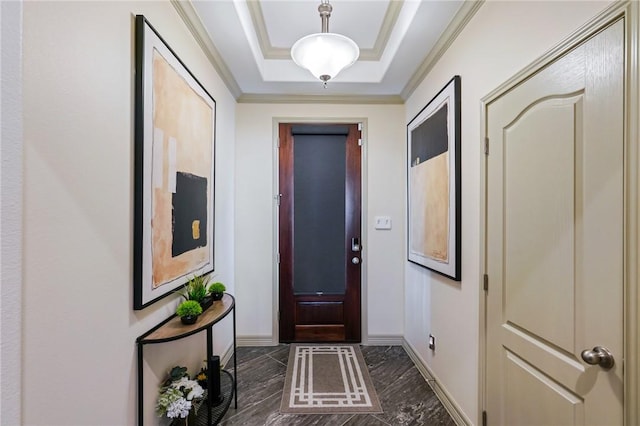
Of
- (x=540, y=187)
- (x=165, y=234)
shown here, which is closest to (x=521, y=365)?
(x=540, y=187)

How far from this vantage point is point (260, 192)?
122 inches

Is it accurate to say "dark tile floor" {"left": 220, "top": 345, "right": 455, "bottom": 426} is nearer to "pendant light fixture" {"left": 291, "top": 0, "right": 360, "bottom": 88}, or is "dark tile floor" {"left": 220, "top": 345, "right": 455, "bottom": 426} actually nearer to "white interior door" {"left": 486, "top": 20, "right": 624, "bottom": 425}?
"white interior door" {"left": 486, "top": 20, "right": 624, "bottom": 425}

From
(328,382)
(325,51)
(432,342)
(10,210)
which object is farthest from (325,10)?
(328,382)

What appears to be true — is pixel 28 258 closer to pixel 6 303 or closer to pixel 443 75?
pixel 6 303

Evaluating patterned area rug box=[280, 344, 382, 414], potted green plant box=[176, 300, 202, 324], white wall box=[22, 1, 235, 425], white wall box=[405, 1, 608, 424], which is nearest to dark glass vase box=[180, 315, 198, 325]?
potted green plant box=[176, 300, 202, 324]

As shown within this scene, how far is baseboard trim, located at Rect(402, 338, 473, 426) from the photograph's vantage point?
74.4 inches

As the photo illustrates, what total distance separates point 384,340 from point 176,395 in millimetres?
2202

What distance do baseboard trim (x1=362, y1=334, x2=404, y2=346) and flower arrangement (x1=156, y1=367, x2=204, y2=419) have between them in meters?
1.97

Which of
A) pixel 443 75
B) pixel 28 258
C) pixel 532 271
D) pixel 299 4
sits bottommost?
pixel 532 271

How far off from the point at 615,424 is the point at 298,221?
8.44 ft

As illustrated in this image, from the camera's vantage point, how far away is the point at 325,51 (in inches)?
67.7

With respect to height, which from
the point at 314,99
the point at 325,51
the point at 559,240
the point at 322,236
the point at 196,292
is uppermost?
the point at 314,99

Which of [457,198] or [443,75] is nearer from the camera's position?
[457,198]

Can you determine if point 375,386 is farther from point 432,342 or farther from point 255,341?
point 255,341
